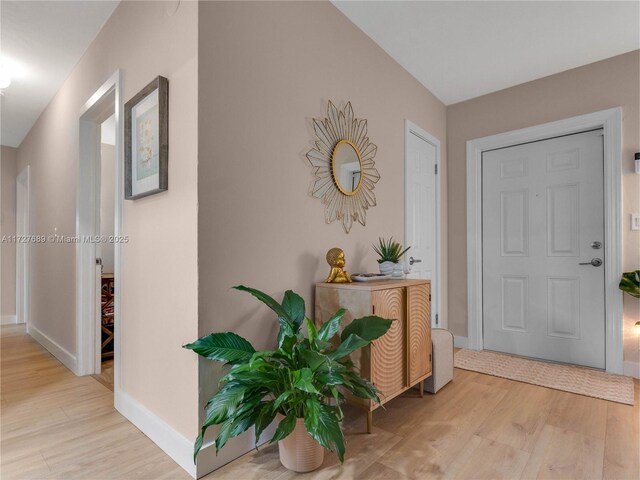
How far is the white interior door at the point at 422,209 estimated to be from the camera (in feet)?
9.76

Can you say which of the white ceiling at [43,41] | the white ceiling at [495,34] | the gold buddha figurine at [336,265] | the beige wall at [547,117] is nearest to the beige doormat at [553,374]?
the beige wall at [547,117]

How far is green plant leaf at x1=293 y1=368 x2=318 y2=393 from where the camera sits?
122cm

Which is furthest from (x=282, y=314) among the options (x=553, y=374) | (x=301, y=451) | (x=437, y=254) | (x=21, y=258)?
(x=21, y=258)

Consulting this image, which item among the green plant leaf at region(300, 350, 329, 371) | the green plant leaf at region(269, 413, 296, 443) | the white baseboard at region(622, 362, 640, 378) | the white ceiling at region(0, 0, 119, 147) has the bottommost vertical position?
the white baseboard at region(622, 362, 640, 378)

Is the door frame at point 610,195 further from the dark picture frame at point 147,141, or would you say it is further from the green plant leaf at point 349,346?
the dark picture frame at point 147,141

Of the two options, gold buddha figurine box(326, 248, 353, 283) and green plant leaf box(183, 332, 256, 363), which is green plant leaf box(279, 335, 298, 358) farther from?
gold buddha figurine box(326, 248, 353, 283)

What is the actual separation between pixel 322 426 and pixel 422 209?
7.59ft

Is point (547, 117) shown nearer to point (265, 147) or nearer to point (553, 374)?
point (553, 374)

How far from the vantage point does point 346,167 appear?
2277mm

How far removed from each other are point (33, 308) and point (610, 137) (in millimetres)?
5727

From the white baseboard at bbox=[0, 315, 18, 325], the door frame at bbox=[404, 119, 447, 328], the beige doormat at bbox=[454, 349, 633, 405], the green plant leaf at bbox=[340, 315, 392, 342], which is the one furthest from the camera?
the white baseboard at bbox=[0, 315, 18, 325]

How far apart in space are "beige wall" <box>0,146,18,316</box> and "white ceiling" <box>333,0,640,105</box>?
5.01 meters

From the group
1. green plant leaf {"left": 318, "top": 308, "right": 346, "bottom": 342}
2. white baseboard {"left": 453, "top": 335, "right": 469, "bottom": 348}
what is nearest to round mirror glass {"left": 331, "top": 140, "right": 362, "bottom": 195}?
green plant leaf {"left": 318, "top": 308, "right": 346, "bottom": 342}

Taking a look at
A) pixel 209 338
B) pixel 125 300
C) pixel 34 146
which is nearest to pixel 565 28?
pixel 209 338
